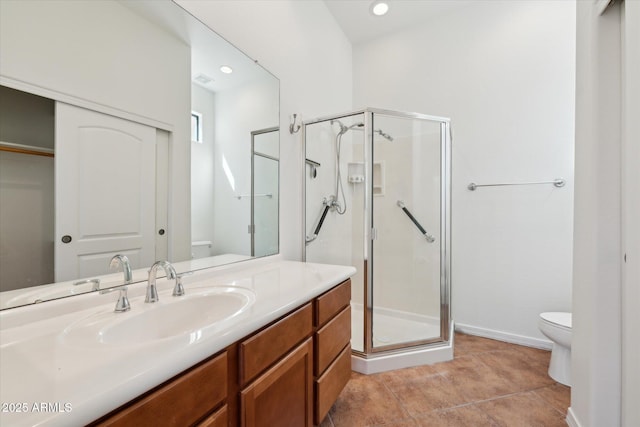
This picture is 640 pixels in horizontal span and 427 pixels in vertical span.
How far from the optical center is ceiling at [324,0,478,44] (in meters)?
2.52

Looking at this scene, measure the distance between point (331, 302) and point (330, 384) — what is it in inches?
15.6

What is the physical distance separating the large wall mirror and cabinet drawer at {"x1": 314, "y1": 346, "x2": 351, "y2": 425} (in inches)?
30.3

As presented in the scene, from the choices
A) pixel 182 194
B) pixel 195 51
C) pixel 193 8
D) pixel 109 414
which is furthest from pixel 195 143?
pixel 109 414

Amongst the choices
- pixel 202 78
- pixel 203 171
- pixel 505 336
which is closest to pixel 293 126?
pixel 202 78

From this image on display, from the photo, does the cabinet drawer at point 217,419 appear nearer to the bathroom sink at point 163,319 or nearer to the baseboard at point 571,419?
the bathroom sink at point 163,319

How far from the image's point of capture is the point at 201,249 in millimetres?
1371

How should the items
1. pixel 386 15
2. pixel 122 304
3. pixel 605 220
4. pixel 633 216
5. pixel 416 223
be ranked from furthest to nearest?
pixel 386 15, pixel 416 223, pixel 605 220, pixel 633 216, pixel 122 304

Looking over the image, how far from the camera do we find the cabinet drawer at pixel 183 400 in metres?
0.53

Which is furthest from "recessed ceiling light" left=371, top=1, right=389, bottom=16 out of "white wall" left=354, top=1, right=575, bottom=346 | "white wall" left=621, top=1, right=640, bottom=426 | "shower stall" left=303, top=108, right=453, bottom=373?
"white wall" left=621, top=1, right=640, bottom=426

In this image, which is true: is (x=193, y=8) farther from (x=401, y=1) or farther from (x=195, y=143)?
(x=401, y=1)

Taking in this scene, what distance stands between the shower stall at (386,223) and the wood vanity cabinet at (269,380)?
25.1 inches

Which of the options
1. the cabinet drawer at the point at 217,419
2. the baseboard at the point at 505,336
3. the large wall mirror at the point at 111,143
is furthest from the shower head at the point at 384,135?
the cabinet drawer at the point at 217,419

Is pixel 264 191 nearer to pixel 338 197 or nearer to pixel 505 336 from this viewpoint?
pixel 338 197

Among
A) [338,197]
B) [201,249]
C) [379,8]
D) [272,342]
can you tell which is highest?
[379,8]
